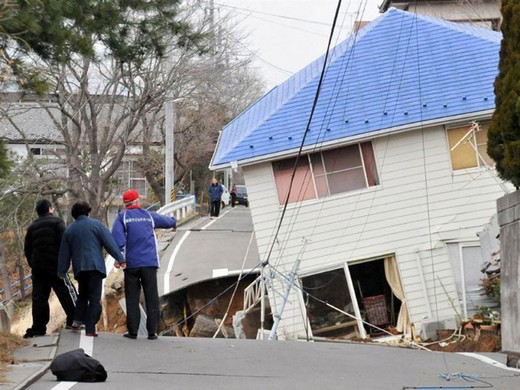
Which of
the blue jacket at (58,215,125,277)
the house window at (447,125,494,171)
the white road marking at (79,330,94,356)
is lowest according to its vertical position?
the white road marking at (79,330,94,356)

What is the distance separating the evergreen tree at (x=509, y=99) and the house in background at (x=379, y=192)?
38.1 feet

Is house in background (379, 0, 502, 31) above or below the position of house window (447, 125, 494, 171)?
above

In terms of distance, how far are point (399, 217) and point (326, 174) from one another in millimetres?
2154

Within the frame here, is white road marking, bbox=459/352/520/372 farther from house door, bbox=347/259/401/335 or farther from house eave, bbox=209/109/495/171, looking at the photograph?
house eave, bbox=209/109/495/171

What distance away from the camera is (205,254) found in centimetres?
3134

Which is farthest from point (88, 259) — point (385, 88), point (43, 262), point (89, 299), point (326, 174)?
point (385, 88)

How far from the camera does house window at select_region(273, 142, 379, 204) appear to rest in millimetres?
25047

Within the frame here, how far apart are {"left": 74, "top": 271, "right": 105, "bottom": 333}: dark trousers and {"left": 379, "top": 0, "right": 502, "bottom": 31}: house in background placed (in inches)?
1126

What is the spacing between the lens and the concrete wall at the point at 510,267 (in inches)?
481

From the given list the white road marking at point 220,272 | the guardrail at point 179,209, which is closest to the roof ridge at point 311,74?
the white road marking at point 220,272

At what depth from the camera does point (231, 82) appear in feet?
166

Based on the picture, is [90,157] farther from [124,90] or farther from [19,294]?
[19,294]

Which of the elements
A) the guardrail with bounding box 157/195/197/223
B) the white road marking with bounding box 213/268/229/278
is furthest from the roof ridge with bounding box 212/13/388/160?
the guardrail with bounding box 157/195/197/223

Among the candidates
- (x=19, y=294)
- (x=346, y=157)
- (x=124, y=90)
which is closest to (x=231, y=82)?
(x=124, y=90)
